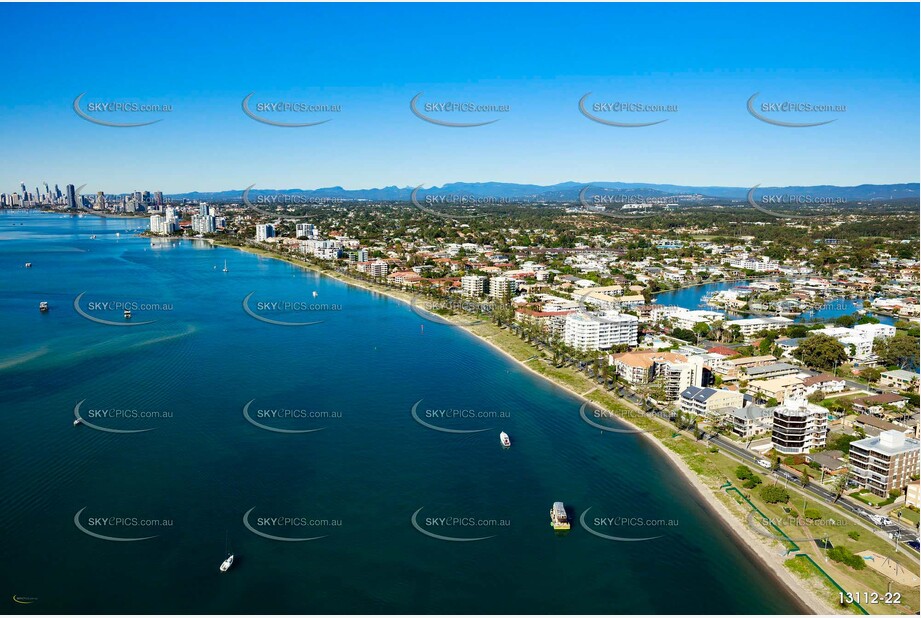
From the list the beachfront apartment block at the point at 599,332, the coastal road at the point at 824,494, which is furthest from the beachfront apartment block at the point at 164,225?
the coastal road at the point at 824,494

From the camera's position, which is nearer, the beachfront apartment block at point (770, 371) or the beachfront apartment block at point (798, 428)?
the beachfront apartment block at point (798, 428)

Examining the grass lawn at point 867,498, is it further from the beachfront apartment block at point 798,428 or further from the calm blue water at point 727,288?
the calm blue water at point 727,288

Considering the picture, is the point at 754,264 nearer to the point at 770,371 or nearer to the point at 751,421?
the point at 770,371

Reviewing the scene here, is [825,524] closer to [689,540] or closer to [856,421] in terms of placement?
[689,540]

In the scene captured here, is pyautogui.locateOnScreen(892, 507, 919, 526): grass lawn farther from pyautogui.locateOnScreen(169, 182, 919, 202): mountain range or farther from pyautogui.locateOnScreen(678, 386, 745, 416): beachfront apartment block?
A: pyautogui.locateOnScreen(169, 182, 919, 202): mountain range

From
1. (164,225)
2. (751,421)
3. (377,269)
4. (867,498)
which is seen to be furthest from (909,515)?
(164,225)

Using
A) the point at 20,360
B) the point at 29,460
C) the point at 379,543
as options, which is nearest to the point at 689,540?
the point at 379,543
